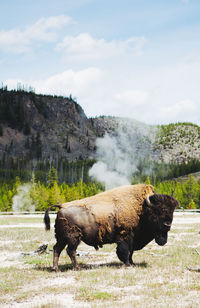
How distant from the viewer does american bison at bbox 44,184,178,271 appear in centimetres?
1048

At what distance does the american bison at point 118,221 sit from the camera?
34.4 feet

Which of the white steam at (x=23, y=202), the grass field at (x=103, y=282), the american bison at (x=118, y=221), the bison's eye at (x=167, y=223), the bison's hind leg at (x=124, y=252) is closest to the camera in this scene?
the grass field at (x=103, y=282)

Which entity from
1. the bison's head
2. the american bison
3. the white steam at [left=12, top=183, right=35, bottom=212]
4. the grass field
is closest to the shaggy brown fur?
the american bison

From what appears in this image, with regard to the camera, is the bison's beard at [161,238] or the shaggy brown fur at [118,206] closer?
the shaggy brown fur at [118,206]

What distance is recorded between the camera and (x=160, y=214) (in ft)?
36.0

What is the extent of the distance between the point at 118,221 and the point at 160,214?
1.34 meters

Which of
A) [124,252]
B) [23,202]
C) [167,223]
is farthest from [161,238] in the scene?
[23,202]

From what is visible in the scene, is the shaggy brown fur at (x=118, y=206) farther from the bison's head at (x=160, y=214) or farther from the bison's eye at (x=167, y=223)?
the bison's eye at (x=167, y=223)

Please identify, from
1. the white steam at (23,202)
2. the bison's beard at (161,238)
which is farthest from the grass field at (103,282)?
the white steam at (23,202)

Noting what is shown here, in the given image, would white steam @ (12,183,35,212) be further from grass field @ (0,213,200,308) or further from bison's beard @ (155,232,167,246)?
bison's beard @ (155,232,167,246)

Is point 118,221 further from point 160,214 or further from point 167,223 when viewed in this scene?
point 167,223

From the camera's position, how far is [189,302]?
6.82m

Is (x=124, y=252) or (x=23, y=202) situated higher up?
(x=124, y=252)

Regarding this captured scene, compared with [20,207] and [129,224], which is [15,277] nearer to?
[129,224]
